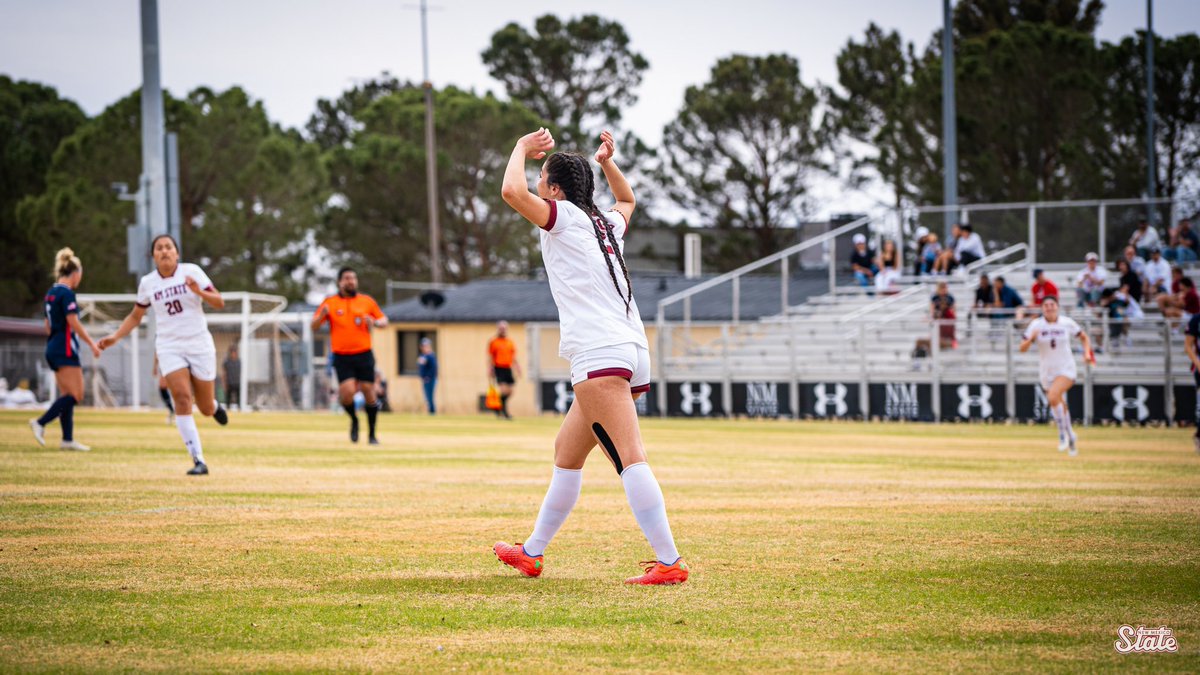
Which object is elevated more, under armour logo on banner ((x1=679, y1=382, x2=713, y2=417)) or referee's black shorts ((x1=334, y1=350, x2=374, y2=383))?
referee's black shorts ((x1=334, y1=350, x2=374, y2=383))

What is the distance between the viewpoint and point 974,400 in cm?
2928

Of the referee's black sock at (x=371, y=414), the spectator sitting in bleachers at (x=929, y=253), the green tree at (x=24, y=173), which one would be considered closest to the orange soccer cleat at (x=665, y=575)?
the referee's black sock at (x=371, y=414)

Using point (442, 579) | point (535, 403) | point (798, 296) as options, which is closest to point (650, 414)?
point (535, 403)

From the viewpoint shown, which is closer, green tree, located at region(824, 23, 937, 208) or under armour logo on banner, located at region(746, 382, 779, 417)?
under armour logo on banner, located at region(746, 382, 779, 417)

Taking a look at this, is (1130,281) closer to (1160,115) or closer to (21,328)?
(1160,115)

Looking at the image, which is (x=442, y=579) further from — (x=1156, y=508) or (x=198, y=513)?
(x=1156, y=508)

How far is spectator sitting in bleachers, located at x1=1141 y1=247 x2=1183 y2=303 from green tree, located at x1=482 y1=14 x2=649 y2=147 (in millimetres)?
38029

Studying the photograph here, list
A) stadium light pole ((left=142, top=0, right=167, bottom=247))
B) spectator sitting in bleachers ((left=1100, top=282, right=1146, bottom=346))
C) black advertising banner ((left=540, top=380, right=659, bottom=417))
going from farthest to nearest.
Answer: black advertising banner ((left=540, top=380, right=659, bottom=417))
spectator sitting in bleachers ((left=1100, top=282, right=1146, bottom=346))
stadium light pole ((left=142, top=0, right=167, bottom=247))

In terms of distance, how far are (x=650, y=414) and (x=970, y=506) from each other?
2339 centimetres

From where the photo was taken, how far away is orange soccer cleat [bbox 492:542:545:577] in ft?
23.8

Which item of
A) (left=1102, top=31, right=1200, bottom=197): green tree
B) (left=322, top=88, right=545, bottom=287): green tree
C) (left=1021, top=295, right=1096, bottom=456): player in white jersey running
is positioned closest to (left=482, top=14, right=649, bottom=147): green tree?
(left=322, top=88, right=545, bottom=287): green tree

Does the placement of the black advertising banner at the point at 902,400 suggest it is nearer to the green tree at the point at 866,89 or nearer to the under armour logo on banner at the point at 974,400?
the under armour logo on banner at the point at 974,400

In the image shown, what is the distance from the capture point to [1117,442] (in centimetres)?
2144

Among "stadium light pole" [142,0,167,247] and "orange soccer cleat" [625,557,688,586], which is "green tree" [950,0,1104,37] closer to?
"stadium light pole" [142,0,167,247]
